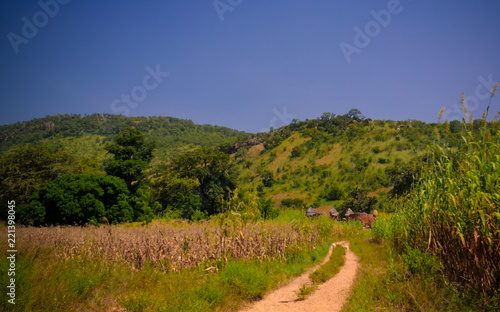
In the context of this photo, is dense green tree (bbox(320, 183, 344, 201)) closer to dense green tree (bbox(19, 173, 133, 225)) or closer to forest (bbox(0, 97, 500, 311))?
forest (bbox(0, 97, 500, 311))

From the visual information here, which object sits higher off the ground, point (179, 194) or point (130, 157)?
point (130, 157)

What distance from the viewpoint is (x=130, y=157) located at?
3438cm

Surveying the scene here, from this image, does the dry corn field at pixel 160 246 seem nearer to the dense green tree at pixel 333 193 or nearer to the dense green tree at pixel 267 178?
the dense green tree at pixel 333 193

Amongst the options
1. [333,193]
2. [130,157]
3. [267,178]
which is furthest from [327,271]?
[267,178]

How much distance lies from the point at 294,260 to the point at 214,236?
12.2 ft

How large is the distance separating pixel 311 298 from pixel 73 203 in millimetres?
20041

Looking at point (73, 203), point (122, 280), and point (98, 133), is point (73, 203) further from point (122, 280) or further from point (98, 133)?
point (98, 133)

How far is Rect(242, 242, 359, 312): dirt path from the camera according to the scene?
6.31 metres

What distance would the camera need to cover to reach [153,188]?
41562 millimetres

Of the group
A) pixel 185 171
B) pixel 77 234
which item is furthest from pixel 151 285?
pixel 185 171

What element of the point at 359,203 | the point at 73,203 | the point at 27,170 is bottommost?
the point at 359,203

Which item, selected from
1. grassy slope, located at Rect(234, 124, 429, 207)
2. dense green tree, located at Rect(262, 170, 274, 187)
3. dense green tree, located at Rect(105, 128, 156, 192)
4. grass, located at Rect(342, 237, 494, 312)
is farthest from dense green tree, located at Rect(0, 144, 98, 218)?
dense green tree, located at Rect(262, 170, 274, 187)

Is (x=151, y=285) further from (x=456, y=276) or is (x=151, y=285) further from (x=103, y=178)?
(x=103, y=178)

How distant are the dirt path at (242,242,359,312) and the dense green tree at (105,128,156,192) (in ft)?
89.8
